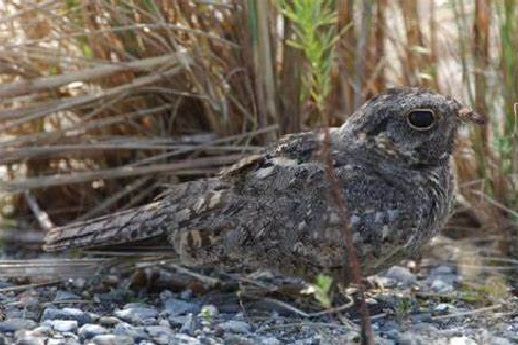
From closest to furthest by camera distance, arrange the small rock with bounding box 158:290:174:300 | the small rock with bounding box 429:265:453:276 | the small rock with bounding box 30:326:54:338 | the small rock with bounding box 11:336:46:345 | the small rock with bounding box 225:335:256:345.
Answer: the small rock with bounding box 11:336:46:345
the small rock with bounding box 30:326:54:338
the small rock with bounding box 225:335:256:345
the small rock with bounding box 158:290:174:300
the small rock with bounding box 429:265:453:276

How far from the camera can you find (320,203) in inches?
162

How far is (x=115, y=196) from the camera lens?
5.10 m

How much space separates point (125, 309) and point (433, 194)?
3.88 feet

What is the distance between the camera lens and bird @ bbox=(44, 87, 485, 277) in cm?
409

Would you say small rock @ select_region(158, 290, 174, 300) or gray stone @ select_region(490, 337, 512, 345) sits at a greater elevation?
small rock @ select_region(158, 290, 174, 300)

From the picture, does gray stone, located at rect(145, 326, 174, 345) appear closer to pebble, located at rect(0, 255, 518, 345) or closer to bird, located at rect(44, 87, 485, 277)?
pebble, located at rect(0, 255, 518, 345)

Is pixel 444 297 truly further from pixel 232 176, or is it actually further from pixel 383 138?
pixel 232 176

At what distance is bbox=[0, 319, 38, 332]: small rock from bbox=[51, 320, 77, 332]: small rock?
0.07 metres

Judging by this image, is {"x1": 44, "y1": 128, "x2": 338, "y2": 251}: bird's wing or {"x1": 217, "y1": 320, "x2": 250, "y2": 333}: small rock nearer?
{"x1": 217, "y1": 320, "x2": 250, "y2": 333}: small rock

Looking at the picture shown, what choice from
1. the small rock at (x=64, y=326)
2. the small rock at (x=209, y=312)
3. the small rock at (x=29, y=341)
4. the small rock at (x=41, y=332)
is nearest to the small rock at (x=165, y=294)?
the small rock at (x=209, y=312)

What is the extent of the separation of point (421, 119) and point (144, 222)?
109 centimetres

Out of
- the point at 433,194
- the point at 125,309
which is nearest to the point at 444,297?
the point at 433,194

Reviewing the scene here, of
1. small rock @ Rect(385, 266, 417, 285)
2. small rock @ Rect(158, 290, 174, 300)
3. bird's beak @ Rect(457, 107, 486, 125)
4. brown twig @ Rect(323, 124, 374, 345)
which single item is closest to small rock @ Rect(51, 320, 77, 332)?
small rock @ Rect(158, 290, 174, 300)

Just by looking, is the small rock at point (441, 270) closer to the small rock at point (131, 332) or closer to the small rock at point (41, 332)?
the small rock at point (131, 332)
